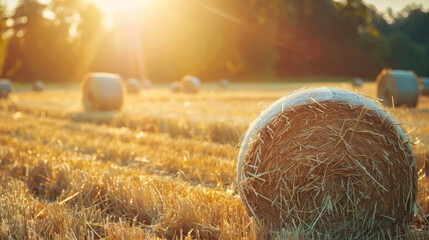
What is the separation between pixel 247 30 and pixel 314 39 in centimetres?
1169

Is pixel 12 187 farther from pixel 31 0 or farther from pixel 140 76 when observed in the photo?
pixel 31 0

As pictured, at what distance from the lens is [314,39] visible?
171 ft

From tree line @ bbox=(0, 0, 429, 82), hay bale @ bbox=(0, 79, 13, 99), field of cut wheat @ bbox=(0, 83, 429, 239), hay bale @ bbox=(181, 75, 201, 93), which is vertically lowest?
field of cut wheat @ bbox=(0, 83, 429, 239)

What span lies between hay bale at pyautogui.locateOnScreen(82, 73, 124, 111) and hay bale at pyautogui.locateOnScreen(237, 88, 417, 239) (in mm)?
10008

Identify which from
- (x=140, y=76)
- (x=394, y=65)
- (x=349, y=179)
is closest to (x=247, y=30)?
(x=140, y=76)

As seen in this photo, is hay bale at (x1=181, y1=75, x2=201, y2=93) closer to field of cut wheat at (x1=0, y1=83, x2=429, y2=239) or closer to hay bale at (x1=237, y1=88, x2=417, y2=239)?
field of cut wheat at (x1=0, y1=83, x2=429, y2=239)

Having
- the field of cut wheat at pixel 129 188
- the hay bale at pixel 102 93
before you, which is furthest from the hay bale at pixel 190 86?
the field of cut wheat at pixel 129 188

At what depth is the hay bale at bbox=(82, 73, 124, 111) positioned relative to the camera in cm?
1213

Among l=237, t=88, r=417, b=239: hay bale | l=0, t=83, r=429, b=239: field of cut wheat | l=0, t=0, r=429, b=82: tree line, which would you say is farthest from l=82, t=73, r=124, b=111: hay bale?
l=0, t=0, r=429, b=82: tree line

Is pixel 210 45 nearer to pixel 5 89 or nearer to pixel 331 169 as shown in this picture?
pixel 5 89

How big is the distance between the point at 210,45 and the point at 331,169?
45.5m

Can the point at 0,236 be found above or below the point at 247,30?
below

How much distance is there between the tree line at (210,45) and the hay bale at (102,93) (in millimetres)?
32928

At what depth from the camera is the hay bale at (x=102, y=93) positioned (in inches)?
478
